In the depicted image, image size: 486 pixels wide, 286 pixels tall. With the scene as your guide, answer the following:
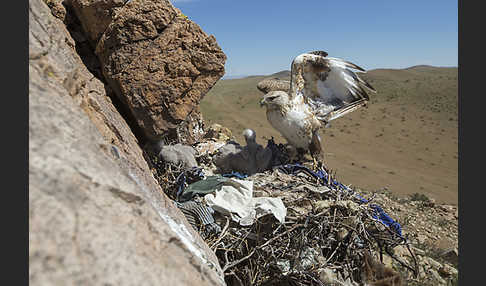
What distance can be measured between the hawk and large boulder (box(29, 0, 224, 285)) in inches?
110

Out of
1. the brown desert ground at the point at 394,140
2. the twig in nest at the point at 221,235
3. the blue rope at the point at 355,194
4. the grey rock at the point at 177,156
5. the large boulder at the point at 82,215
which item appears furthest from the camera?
the brown desert ground at the point at 394,140

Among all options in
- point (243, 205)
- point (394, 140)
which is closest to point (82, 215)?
point (243, 205)

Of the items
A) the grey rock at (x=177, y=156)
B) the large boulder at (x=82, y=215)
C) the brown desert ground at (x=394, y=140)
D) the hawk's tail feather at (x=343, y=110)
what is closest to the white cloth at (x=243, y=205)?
the grey rock at (x=177, y=156)

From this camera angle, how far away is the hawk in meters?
3.79

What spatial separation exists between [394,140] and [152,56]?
14150 millimetres

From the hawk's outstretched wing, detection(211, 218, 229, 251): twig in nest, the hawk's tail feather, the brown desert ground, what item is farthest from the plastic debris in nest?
the brown desert ground

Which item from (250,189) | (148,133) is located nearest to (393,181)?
(250,189)

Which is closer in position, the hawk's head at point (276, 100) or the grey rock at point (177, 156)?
the grey rock at point (177, 156)

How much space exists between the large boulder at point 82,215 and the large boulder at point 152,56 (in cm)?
147

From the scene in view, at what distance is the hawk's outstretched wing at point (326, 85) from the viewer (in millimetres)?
3758

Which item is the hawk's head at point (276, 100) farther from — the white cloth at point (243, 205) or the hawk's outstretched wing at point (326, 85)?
the white cloth at point (243, 205)

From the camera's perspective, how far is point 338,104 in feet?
14.0

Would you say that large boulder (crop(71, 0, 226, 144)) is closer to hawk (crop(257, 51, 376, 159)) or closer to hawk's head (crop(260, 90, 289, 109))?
hawk's head (crop(260, 90, 289, 109))

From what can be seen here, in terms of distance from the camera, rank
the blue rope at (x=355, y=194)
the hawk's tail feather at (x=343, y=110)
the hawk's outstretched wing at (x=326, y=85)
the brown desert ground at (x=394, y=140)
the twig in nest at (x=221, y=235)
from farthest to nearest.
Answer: the brown desert ground at (x=394, y=140) < the hawk's tail feather at (x=343, y=110) < the hawk's outstretched wing at (x=326, y=85) < the blue rope at (x=355, y=194) < the twig in nest at (x=221, y=235)
